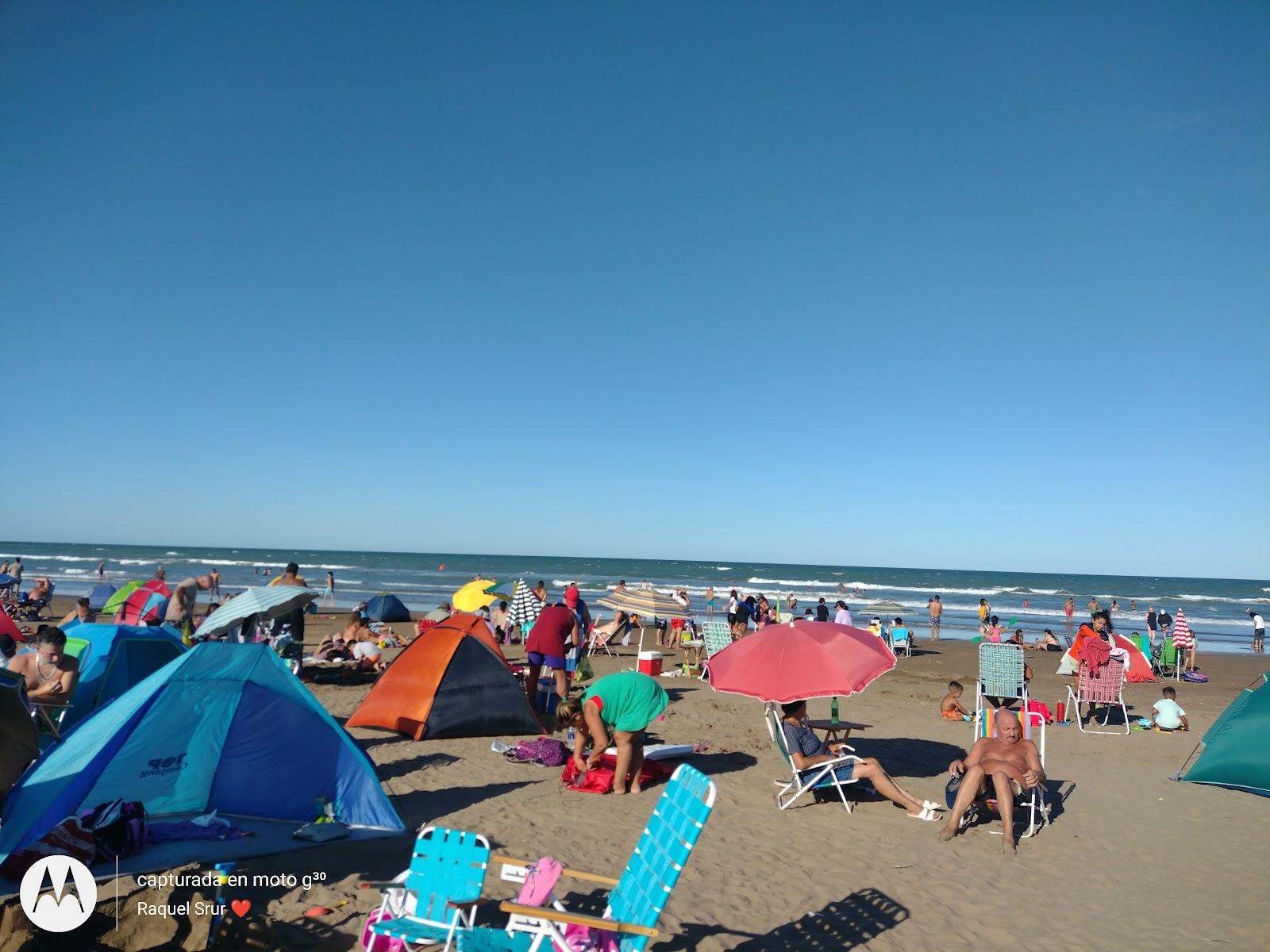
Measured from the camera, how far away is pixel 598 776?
24.3 ft

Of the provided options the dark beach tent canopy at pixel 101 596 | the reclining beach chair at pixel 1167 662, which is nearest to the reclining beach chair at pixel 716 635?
the reclining beach chair at pixel 1167 662

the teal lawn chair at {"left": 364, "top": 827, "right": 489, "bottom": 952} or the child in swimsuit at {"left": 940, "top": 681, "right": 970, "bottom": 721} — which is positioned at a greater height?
the teal lawn chair at {"left": 364, "top": 827, "right": 489, "bottom": 952}

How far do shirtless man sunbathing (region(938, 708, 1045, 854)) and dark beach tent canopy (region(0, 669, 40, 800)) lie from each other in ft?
20.9

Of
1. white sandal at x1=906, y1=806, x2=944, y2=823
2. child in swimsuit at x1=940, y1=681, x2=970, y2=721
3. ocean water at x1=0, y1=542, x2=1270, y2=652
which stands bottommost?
ocean water at x1=0, y1=542, x2=1270, y2=652

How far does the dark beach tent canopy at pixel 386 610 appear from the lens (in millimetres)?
23078

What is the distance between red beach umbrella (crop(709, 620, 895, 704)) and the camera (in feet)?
23.0

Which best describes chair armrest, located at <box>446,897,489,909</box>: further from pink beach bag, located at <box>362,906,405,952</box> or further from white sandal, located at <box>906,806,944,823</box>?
white sandal, located at <box>906,806,944,823</box>

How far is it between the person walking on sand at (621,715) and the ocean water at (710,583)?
377 inches

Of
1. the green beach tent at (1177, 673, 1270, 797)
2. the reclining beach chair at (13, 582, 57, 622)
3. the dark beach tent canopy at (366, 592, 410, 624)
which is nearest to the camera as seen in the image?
the green beach tent at (1177, 673, 1270, 797)

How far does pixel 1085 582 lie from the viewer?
3105 inches

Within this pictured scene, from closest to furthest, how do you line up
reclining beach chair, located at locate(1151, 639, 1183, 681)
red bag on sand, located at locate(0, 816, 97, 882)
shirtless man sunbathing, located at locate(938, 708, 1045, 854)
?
red bag on sand, located at locate(0, 816, 97, 882) < shirtless man sunbathing, located at locate(938, 708, 1045, 854) < reclining beach chair, located at locate(1151, 639, 1183, 681)

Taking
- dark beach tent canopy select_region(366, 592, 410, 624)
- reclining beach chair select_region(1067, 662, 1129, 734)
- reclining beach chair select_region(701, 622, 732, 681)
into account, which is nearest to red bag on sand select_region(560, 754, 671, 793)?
reclining beach chair select_region(1067, 662, 1129, 734)

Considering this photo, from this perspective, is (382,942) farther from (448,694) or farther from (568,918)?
(448,694)

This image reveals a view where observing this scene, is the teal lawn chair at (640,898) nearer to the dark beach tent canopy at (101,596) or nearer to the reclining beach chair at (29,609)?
the dark beach tent canopy at (101,596)
